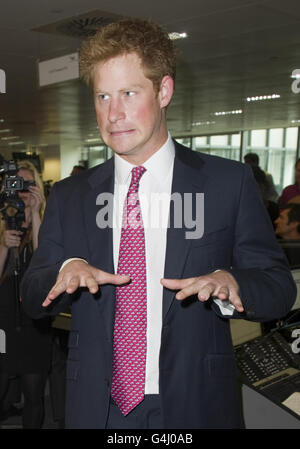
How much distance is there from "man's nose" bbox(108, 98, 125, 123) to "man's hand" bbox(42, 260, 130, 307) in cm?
33

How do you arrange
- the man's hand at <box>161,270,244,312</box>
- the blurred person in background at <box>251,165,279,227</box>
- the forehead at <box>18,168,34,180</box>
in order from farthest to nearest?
the blurred person in background at <box>251,165,279,227</box>, the forehead at <box>18,168,34,180</box>, the man's hand at <box>161,270,244,312</box>

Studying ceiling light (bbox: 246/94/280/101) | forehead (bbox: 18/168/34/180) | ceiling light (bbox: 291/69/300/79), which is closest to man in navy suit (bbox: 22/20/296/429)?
forehead (bbox: 18/168/34/180)

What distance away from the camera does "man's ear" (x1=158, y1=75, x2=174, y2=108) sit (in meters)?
1.24

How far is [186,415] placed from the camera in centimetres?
121

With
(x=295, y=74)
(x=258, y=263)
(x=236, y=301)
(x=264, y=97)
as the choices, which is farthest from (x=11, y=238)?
(x=264, y=97)

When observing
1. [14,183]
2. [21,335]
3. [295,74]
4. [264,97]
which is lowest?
[21,335]

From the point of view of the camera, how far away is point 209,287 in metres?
1.00

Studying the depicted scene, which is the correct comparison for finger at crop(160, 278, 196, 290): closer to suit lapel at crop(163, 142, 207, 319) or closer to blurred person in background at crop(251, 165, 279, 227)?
suit lapel at crop(163, 142, 207, 319)

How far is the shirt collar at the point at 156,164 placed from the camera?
1286mm

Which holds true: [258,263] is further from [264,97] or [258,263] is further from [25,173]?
[264,97]

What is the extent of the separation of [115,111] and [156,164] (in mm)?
185

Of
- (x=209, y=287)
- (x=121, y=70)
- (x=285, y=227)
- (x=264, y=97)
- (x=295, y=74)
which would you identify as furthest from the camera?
(x=264, y=97)

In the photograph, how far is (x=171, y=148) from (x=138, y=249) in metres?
0.28

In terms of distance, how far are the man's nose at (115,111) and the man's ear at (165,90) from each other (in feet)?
0.40
